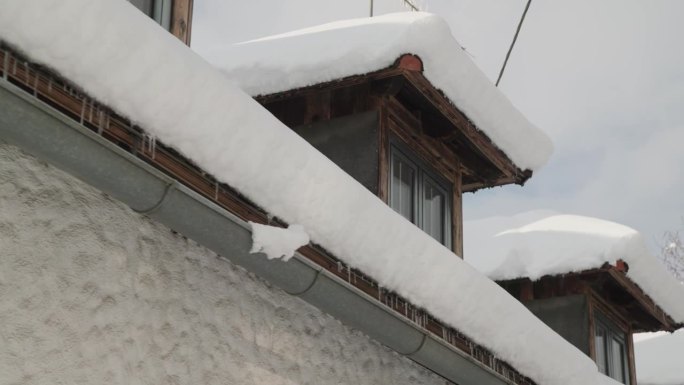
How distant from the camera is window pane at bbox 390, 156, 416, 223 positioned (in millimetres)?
6973

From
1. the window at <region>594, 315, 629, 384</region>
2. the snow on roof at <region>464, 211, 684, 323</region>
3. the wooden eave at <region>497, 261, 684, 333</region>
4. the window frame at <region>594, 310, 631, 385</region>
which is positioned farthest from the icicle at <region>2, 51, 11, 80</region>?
the window at <region>594, 315, 629, 384</region>

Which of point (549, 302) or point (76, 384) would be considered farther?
point (549, 302)

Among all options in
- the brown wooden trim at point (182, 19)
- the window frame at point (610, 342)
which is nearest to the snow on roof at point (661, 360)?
the window frame at point (610, 342)

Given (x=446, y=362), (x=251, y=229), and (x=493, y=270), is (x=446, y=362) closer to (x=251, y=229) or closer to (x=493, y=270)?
(x=251, y=229)

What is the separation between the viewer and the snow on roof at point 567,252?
30.4 feet

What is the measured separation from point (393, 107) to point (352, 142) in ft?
1.26

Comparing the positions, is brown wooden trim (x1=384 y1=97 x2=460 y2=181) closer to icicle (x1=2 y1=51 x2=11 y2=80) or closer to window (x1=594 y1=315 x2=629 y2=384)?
window (x1=594 y1=315 x2=629 y2=384)

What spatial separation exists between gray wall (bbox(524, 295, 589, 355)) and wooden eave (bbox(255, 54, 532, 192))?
1.93 m

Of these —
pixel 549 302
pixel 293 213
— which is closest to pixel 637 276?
pixel 549 302

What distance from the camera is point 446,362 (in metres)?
5.78

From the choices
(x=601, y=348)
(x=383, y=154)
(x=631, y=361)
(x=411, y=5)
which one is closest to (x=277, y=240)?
(x=383, y=154)

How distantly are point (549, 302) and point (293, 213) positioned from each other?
5.55m

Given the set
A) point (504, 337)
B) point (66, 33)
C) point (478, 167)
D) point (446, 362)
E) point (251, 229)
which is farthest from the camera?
point (478, 167)

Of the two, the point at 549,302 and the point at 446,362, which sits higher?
the point at 549,302
